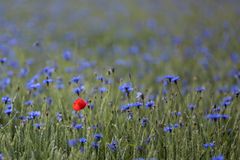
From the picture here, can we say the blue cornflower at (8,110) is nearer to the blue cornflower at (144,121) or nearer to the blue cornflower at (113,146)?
the blue cornflower at (113,146)

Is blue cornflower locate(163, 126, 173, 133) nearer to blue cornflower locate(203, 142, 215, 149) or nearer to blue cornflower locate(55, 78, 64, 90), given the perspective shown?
blue cornflower locate(203, 142, 215, 149)

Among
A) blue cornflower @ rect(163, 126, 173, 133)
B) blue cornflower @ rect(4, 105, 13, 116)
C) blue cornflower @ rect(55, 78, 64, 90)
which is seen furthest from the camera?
blue cornflower @ rect(55, 78, 64, 90)

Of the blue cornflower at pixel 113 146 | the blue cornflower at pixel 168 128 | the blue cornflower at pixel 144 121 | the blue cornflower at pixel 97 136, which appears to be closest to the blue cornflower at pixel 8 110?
the blue cornflower at pixel 97 136

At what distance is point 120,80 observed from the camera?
340 cm

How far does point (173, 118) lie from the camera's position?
3184mm

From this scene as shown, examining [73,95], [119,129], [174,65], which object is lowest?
[119,129]

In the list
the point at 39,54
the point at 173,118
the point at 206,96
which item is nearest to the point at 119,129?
the point at 173,118

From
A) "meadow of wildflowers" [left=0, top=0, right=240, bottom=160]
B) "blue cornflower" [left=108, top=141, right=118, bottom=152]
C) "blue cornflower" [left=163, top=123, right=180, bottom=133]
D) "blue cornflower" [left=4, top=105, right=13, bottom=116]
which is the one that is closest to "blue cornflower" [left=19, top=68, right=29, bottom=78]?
"meadow of wildflowers" [left=0, top=0, right=240, bottom=160]

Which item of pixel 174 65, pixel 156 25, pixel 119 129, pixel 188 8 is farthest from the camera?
pixel 188 8

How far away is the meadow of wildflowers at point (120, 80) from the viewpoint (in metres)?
A: 2.85

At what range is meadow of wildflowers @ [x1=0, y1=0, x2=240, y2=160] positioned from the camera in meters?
2.85

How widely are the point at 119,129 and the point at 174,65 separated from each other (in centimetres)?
289

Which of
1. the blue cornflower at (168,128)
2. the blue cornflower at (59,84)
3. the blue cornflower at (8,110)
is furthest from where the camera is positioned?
the blue cornflower at (59,84)

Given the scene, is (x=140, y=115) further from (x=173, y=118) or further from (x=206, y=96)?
(x=206, y=96)
